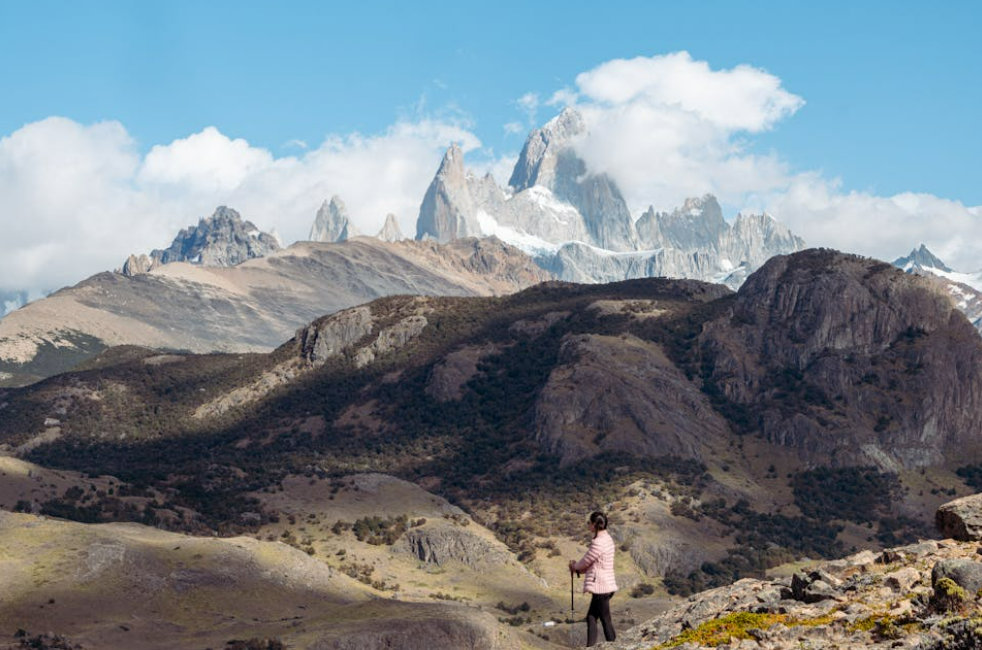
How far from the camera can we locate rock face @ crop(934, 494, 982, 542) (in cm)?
4219

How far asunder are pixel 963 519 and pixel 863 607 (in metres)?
7.12

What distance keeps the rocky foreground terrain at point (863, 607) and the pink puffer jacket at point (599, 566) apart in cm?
287

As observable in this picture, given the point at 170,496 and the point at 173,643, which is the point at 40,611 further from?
the point at 170,496

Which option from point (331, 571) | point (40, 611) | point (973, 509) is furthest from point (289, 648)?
point (973, 509)

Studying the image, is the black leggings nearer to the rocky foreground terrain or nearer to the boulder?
the rocky foreground terrain

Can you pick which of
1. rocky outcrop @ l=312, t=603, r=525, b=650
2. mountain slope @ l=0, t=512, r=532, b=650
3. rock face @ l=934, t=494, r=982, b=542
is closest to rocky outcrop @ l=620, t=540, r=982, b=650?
rock face @ l=934, t=494, r=982, b=542

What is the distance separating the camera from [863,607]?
37.8 metres

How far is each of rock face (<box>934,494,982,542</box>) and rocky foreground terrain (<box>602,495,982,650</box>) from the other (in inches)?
1.4

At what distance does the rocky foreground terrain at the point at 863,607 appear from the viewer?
3388 cm

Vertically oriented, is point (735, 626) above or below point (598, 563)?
below

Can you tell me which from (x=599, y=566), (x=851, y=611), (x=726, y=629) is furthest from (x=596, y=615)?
(x=851, y=611)

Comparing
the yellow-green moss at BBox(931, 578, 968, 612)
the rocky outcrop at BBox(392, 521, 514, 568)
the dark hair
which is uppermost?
the rocky outcrop at BBox(392, 521, 514, 568)

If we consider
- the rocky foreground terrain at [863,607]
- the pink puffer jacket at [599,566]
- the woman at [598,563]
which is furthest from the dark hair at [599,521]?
the rocky foreground terrain at [863,607]

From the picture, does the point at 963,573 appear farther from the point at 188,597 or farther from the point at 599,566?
the point at 188,597
